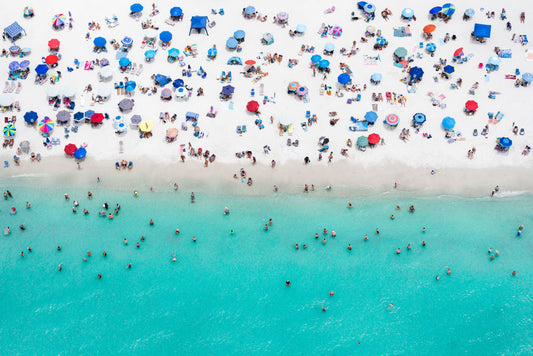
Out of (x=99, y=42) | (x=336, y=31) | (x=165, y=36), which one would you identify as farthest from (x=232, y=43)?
(x=99, y=42)

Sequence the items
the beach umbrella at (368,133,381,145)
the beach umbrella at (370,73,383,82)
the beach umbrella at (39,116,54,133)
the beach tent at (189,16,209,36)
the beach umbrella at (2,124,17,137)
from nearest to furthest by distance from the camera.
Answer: the beach umbrella at (368,133,381,145) < the beach umbrella at (39,116,54,133) < the beach umbrella at (2,124,17,137) < the beach umbrella at (370,73,383,82) < the beach tent at (189,16,209,36)

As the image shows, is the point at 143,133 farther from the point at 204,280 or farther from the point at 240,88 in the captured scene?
the point at 204,280

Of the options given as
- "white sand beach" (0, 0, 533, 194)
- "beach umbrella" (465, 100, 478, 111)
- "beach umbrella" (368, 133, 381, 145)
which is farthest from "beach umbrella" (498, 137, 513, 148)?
"beach umbrella" (368, 133, 381, 145)

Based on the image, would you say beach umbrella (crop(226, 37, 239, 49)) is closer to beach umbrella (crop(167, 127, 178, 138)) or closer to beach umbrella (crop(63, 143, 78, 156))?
beach umbrella (crop(167, 127, 178, 138))

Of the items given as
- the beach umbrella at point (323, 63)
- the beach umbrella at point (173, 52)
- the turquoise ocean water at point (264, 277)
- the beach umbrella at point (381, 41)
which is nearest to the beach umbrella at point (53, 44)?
the beach umbrella at point (173, 52)

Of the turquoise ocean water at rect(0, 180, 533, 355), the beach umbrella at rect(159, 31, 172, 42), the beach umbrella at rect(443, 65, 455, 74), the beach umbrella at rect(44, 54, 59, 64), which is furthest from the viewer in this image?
the beach umbrella at rect(159, 31, 172, 42)

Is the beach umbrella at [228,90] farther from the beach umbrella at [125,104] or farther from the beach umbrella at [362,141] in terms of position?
the beach umbrella at [362,141]

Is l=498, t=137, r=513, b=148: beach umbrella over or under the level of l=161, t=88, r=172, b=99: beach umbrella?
under

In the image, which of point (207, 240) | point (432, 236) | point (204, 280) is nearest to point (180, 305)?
point (204, 280)
